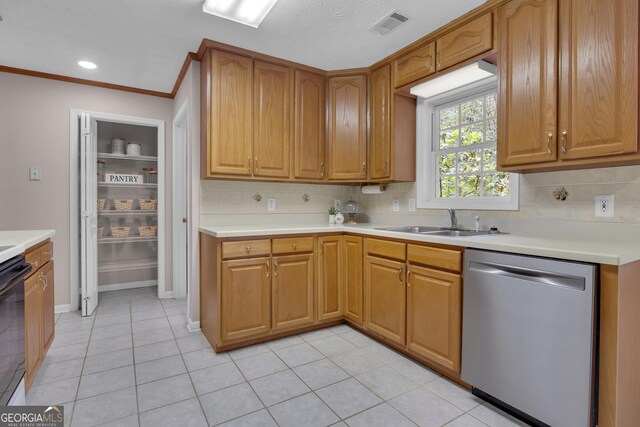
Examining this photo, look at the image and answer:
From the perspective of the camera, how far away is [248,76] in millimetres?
2770

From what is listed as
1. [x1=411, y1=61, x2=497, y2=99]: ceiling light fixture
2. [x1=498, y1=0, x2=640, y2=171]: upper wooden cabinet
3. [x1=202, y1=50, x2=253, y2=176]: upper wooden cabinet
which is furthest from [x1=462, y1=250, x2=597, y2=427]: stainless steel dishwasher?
[x1=202, y1=50, x2=253, y2=176]: upper wooden cabinet

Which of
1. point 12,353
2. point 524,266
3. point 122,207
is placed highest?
point 122,207

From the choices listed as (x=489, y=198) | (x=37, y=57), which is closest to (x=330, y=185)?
(x=489, y=198)

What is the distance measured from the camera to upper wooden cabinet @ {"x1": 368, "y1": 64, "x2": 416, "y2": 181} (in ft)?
9.38

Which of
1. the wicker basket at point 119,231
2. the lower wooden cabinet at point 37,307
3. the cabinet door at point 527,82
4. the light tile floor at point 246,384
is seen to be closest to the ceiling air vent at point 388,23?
the cabinet door at point 527,82

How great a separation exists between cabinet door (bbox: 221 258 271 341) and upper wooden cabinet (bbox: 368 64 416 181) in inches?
52.6

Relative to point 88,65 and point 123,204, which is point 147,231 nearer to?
point 123,204

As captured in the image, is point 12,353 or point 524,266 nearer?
point 12,353

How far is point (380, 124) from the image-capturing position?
9.69ft

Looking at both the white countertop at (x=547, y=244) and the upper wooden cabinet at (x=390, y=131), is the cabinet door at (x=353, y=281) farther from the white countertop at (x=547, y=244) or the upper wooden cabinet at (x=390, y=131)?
the upper wooden cabinet at (x=390, y=131)

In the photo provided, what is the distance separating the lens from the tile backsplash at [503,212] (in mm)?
1779

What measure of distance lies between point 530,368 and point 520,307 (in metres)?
0.28

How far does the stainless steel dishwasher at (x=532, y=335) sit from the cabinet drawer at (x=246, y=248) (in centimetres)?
140

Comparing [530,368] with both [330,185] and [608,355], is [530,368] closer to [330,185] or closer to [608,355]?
[608,355]
